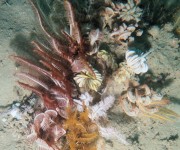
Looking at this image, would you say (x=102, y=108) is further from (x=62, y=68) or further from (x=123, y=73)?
(x=62, y=68)

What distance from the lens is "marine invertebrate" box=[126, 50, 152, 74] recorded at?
12.1 ft

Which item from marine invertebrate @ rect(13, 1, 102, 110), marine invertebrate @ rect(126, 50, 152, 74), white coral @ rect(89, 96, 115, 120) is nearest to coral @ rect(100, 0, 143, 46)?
marine invertebrate @ rect(126, 50, 152, 74)

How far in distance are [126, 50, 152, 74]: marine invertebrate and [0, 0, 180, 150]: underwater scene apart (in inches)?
0.6

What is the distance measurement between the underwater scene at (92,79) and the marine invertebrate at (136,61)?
0.05 feet

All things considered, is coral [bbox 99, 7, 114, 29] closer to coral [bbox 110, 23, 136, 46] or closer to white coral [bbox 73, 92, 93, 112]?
coral [bbox 110, 23, 136, 46]

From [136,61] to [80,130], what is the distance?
58.3 inches

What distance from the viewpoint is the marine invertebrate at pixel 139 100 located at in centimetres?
376

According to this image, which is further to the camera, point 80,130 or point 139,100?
point 80,130

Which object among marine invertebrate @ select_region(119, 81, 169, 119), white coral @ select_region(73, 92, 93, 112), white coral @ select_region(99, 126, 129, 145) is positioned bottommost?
white coral @ select_region(99, 126, 129, 145)

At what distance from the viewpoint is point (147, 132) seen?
14.1ft

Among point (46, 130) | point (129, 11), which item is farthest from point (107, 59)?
point (46, 130)

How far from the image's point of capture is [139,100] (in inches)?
149

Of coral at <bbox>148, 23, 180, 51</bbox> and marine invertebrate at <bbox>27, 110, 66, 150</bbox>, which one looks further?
coral at <bbox>148, 23, 180, 51</bbox>

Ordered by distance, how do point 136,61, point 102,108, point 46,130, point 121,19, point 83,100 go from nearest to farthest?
1. point 136,61
2. point 102,108
3. point 83,100
4. point 46,130
5. point 121,19
